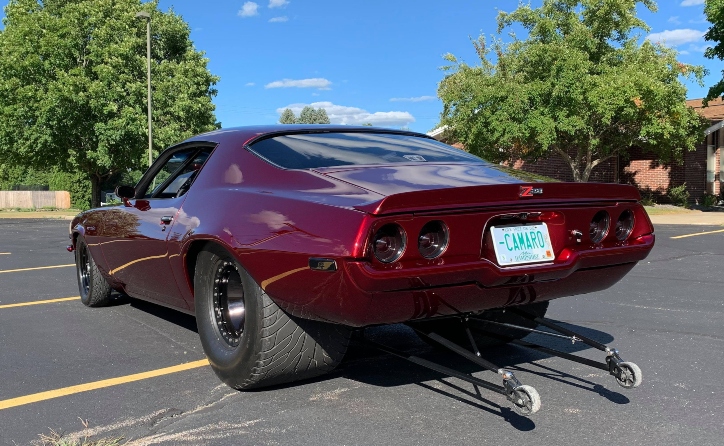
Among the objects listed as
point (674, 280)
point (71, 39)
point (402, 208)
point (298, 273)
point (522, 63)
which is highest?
point (71, 39)

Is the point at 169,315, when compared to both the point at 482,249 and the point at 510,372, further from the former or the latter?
the point at 510,372

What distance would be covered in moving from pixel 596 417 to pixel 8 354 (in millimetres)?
3604

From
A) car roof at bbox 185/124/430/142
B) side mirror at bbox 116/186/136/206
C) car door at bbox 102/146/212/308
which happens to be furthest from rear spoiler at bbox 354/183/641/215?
side mirror at bbox 116/186/136/206

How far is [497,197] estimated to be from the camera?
10.1ft

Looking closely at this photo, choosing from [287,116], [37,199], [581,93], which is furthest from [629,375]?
[287,116]

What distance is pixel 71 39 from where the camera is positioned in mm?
30891

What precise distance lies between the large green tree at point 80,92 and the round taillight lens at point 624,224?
28905mm

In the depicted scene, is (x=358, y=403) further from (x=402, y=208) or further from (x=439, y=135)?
(x=439, y=135)

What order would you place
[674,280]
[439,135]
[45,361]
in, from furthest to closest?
[439,135] < [674,280] < [45,361]

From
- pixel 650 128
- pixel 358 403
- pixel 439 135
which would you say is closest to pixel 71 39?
pixel 439 135

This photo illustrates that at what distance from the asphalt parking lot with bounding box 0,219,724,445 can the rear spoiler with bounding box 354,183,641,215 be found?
0.98 m

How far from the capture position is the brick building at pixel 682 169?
1076 inches

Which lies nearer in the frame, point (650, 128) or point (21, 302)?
point (21, 302)

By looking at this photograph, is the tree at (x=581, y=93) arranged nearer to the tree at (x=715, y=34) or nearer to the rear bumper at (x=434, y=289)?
the tree at (x=715, y=34)
